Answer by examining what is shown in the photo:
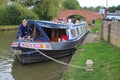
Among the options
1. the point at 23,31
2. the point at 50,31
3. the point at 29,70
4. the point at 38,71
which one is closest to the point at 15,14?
the point at 50,31

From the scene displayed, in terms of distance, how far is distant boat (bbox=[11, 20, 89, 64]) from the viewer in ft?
49.3

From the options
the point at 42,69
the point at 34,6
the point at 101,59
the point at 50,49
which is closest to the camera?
the point at 101,59

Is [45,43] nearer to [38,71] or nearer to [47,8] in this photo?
[38,71]

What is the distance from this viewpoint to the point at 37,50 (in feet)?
50.0

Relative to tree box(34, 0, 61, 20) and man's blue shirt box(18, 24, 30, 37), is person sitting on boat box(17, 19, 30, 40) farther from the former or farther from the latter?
tree box(34, 0, 61, 20)

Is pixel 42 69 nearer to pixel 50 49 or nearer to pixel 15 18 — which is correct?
pixel 50 49

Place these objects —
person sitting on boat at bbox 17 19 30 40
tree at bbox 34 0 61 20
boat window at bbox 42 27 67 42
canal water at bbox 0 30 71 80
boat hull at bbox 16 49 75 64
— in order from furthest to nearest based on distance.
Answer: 1. tree at bbox 34 0 61 20
2. boat window at bbox 42 27 67 42
3. person sitting on boat at bbox 17 19 30 40
4. boat hull at bbox 16 49 75 64
5. canal water at bbox 0 30 71 80

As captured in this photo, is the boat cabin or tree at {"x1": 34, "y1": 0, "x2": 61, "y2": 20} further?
tree at {"x1": 34, "y1": 0, "x2": 61, "y2": 20}

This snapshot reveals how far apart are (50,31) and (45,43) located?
2.23m

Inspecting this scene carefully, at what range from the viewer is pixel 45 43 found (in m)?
15.9

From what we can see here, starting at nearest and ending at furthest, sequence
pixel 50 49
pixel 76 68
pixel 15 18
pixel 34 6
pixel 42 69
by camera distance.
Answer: pixel 76 68 < pixel 42 69 < pixel 50 49 < pixel 15 18 < pixel 34 6

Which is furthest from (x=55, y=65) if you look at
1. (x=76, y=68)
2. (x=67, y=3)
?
(x=67, y=3)

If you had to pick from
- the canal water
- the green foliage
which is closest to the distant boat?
the canal water

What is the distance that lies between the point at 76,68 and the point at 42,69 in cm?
344
